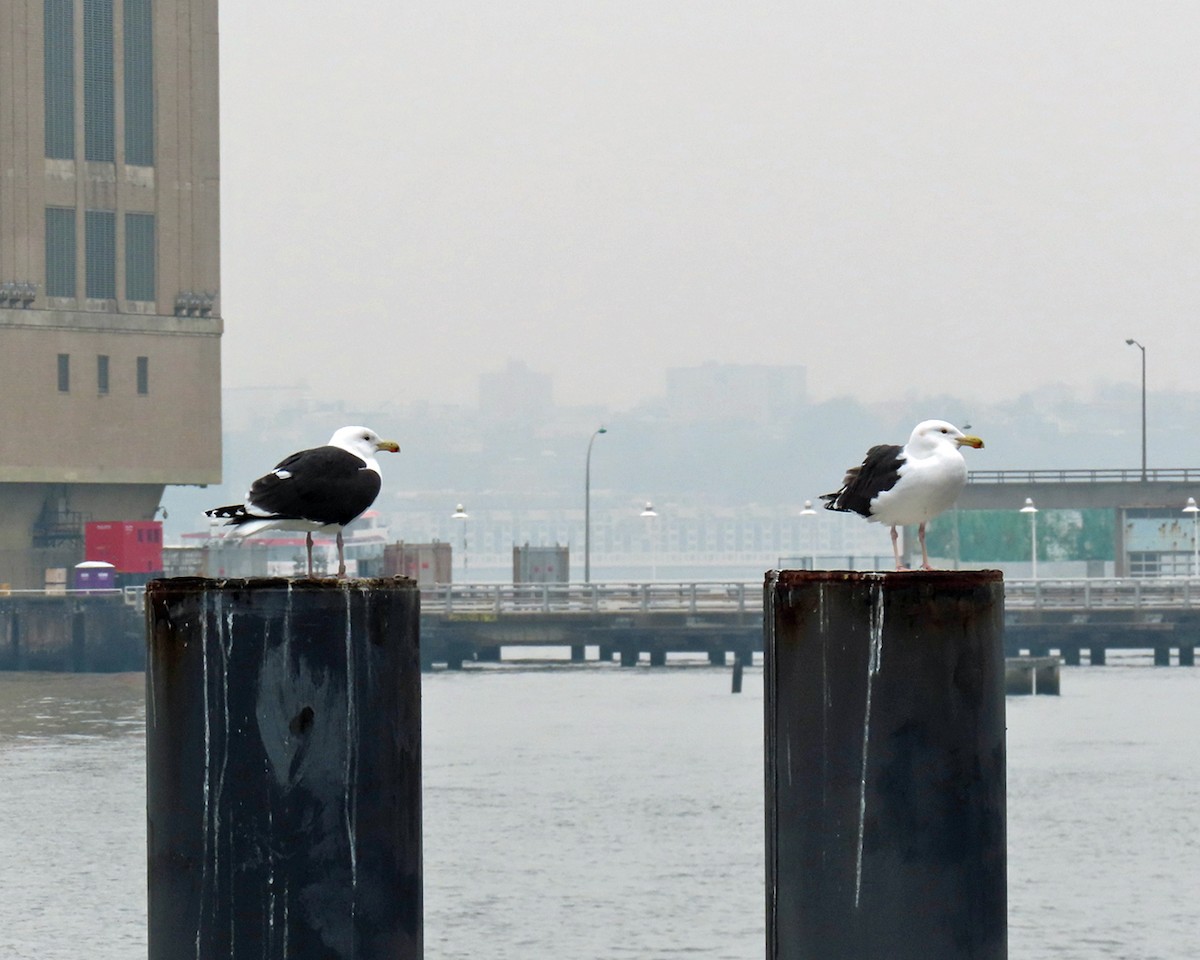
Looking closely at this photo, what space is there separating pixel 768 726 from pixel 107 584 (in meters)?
92.6

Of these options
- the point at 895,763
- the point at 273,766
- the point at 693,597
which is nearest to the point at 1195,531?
the point at 693,597

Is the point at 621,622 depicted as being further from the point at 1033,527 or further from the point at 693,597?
the point at 1033,527

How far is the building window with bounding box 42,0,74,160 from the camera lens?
334 ft

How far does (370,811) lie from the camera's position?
9562 mm

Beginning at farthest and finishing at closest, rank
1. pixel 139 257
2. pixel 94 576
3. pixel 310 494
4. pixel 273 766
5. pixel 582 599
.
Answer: pixel 139 257 < pixel 94 576 < pixel 582 599 < pixel 310 494 < pixel 273 766

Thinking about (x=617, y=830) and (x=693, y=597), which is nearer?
(x=617, y=830)

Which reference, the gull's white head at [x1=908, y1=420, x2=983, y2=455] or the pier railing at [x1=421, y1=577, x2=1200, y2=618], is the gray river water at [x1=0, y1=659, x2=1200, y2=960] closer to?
the pier railing at [x1=421, y1=577, x2=1200, y2=618]

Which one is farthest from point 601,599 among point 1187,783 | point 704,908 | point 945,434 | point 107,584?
point 945,434

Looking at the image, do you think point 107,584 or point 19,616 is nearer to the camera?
point 19,616

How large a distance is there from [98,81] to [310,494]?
313 feet

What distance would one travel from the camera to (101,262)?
10325 centimetres

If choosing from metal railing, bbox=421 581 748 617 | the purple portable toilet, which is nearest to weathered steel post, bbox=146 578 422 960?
metal railing, bbox=421 581 748 617

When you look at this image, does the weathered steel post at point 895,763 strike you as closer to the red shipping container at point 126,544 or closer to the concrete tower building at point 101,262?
the concrete tower building at point 101,262

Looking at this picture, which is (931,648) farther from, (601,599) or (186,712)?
(601,599)
